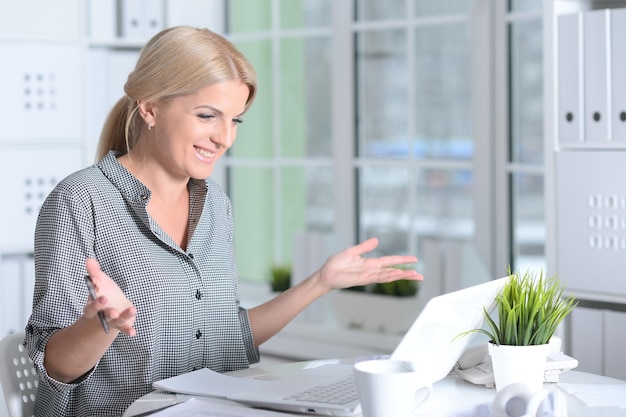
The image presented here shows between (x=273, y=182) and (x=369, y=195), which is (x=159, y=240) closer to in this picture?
(x=369, y=195)

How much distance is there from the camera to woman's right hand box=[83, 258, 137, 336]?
63.2 inches

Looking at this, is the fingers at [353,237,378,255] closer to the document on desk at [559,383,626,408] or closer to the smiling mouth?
the smiling mouth

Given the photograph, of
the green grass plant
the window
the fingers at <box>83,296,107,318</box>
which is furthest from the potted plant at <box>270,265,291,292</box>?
the fingers at <box>83,296,107,318</box>

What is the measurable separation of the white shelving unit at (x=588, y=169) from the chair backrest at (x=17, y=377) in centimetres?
144

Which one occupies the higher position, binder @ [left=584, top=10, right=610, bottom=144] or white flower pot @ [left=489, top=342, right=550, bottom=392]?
binder @ [left=584, top=10, right=610, bottom=144]

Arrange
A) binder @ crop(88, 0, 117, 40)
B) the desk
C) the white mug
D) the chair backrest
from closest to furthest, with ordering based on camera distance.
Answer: the white mug
the desk
the chair backrest
binder @ crop(88, 0, 117, 40)

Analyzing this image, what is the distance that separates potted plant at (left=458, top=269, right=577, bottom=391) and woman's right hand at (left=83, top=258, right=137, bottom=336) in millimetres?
605

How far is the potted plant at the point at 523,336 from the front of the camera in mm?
1712

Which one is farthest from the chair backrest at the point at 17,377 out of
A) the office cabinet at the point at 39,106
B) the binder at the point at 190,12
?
the binder at the point at 190,12

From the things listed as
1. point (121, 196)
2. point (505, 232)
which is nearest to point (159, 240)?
point (121, 196)

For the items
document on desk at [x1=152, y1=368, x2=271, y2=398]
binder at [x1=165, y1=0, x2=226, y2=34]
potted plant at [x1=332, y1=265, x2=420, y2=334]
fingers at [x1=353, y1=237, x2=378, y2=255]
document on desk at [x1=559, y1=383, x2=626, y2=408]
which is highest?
binder at [x1=165, y1=0, x2=226, y2=34]

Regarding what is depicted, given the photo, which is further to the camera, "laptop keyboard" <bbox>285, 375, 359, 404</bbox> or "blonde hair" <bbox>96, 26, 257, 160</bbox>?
"blonde hair" <bbox>96, 26, 257, 160</bbox>

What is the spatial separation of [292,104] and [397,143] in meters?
0.63

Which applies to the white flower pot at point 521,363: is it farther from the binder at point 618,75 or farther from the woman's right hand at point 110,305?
the binder at point 618,75
